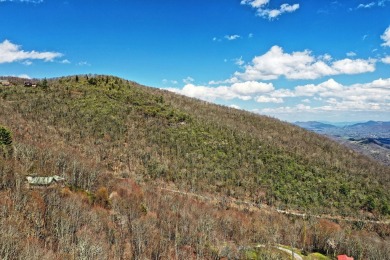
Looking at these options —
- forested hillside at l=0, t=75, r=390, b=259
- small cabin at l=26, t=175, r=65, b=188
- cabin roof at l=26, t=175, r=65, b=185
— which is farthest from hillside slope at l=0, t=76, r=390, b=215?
cabin roof at l=26, t=175, r=65, b=185

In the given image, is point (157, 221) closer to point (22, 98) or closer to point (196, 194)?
point (196, 194)

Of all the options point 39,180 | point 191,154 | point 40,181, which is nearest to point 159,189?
point 191,154

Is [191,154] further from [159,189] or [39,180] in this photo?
[39,180]

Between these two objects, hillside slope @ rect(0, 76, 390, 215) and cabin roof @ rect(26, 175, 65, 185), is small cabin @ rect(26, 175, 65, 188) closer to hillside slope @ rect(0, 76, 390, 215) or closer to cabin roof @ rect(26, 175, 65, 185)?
cabin roof @ rect(26, 175, 65, 185)

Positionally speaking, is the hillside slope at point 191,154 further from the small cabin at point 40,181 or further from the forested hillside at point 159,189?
the small cabin at point 40,181

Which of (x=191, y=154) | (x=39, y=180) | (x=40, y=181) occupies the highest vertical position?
(x=191, y=154)

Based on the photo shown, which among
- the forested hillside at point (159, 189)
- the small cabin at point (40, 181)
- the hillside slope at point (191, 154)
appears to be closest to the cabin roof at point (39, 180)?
the small cabin at point (40, 181)

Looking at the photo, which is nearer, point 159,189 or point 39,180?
point 39,180

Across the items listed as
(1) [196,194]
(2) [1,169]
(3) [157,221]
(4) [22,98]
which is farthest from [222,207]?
(4) [22,98]

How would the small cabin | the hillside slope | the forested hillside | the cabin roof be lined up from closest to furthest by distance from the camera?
the forested hillside → the small cabin → the cabin roof → the hillside slope
